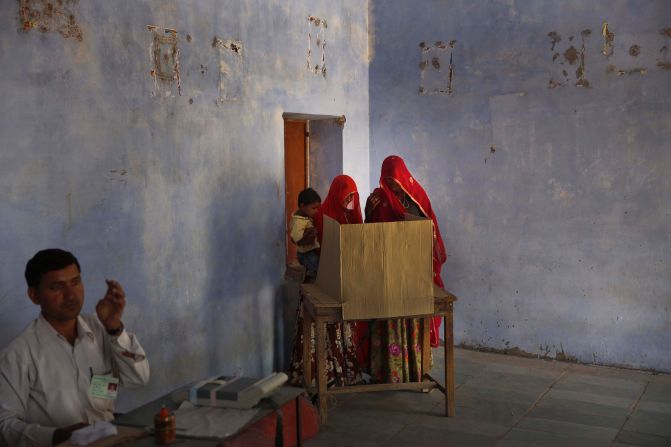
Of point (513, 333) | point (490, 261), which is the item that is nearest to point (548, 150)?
point (490, 261)

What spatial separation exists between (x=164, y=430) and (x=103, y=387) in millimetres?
570

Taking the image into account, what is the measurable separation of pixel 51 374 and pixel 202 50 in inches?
99.1

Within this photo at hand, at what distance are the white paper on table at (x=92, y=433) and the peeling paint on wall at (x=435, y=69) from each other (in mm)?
4628

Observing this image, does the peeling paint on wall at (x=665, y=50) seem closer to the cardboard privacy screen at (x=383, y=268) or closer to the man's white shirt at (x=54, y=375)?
the cardboard privacy screen at (x=383, y=268)

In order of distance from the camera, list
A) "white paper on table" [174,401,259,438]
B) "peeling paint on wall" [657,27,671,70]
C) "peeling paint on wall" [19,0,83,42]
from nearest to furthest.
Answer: "white paper on table" [174,401,259,438], "peeling paint on wall" [19,0,83,42], "peeling paint on wall" [657,27,671,70]

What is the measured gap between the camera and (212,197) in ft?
15.4

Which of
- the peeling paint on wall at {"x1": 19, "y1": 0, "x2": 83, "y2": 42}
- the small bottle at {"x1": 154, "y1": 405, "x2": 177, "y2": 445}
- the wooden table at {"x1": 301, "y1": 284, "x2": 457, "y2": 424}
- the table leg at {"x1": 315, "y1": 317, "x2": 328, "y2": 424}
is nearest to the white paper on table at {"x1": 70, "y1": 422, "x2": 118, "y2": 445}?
the small bottle at {"x1": 154, "y1": 405, "x2": 177, "y2": 445}

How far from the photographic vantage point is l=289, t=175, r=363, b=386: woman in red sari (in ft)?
16.5

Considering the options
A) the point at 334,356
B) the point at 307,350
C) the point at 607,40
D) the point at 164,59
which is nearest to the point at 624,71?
the point at 607,40

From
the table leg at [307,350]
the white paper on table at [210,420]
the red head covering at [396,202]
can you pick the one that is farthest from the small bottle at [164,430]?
the red head covering at [396,202]

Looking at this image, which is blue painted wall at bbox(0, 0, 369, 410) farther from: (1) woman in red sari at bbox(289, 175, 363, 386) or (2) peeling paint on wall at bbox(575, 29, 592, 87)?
(2) peeling paint on wall at bbox(575, 29, 592, 87)

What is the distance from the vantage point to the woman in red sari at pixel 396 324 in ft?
16.6

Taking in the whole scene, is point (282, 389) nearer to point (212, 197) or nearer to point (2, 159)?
point (2, 159)

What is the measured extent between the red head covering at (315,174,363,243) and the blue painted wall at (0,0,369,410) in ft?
1.42
